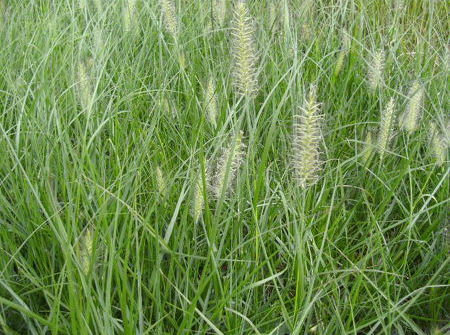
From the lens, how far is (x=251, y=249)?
53.8 inches

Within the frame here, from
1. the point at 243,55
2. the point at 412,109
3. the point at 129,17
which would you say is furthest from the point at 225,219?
the point at 129,17

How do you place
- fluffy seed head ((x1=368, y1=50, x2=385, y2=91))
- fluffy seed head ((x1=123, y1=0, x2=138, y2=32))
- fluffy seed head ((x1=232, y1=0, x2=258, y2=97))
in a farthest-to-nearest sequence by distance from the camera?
fluffy seed head ((x1=123, y1=0, x2=138, y2=32)) → fluffy seed head ((x1=368, y1=50, x2=385, y2=91)) → fluffy seed head ((x1=232, y1=0, x2=258, y2=97))

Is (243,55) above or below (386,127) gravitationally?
above

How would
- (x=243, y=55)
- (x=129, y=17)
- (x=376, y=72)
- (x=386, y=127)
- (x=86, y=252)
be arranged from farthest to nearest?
(x=129, y=17) < (x=376, y=72) < (x=386, y=127) < (x=243, y=55) < (x=86, y=252)

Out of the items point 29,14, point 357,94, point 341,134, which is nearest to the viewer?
point 341,134

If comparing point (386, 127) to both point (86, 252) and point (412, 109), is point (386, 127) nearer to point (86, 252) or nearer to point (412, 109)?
point (412, 109)

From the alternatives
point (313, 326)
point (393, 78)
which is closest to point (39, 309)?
point (313, 326)

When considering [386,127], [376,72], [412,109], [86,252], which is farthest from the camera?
[376,72]

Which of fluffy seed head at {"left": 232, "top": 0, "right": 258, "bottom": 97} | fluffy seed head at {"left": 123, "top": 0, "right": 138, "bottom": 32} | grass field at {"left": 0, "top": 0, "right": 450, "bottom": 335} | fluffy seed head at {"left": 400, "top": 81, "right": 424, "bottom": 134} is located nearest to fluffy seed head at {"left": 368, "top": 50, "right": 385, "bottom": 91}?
grass field at {"left": 0, "top": 0, "right": 450, "bottom": 335}

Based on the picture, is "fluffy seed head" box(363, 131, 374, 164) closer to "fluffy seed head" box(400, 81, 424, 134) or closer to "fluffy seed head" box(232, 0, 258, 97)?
"fluffy seed head" box(400, 81, 424, 134)

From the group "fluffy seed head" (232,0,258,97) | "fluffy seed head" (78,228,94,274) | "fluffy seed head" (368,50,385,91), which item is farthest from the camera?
"fluffy seed head" (368,50,385,91)

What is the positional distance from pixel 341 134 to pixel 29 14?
1.54 metres

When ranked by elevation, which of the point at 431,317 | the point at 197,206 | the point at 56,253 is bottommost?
the point at 431,317

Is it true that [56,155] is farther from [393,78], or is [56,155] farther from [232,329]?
[393,78]
